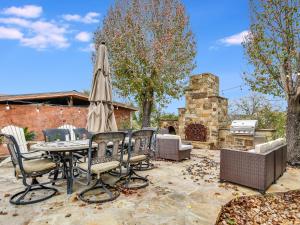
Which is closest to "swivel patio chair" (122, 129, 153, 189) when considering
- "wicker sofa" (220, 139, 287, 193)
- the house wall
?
"wicker sofa" (220, 139, 287, 193)

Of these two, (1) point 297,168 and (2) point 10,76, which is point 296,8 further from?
(2) point 10,76

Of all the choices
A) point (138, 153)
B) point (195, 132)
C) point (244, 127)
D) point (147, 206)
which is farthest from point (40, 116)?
point (244, 127)

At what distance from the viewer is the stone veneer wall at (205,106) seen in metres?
8.62

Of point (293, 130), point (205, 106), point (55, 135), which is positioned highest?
point (205, 106)

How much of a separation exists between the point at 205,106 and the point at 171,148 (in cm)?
345

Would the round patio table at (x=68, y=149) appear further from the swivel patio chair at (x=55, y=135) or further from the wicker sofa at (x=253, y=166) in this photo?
the wicker sofa at (x=253, y=166)

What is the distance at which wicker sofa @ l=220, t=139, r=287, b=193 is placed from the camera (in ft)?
11.9

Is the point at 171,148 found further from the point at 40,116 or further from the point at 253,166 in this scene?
the point at 40,116

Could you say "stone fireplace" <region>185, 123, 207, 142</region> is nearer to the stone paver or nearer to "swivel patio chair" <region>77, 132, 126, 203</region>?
the stone paver

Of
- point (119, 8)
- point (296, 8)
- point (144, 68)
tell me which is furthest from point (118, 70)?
point (296, 8)

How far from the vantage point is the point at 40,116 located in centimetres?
952

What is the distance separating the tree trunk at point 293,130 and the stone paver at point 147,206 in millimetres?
1955

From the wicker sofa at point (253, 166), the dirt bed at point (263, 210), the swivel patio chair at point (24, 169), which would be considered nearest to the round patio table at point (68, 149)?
the swivel patio chair at point (24, 169)

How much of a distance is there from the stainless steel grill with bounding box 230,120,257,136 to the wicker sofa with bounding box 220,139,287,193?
3419 mm
